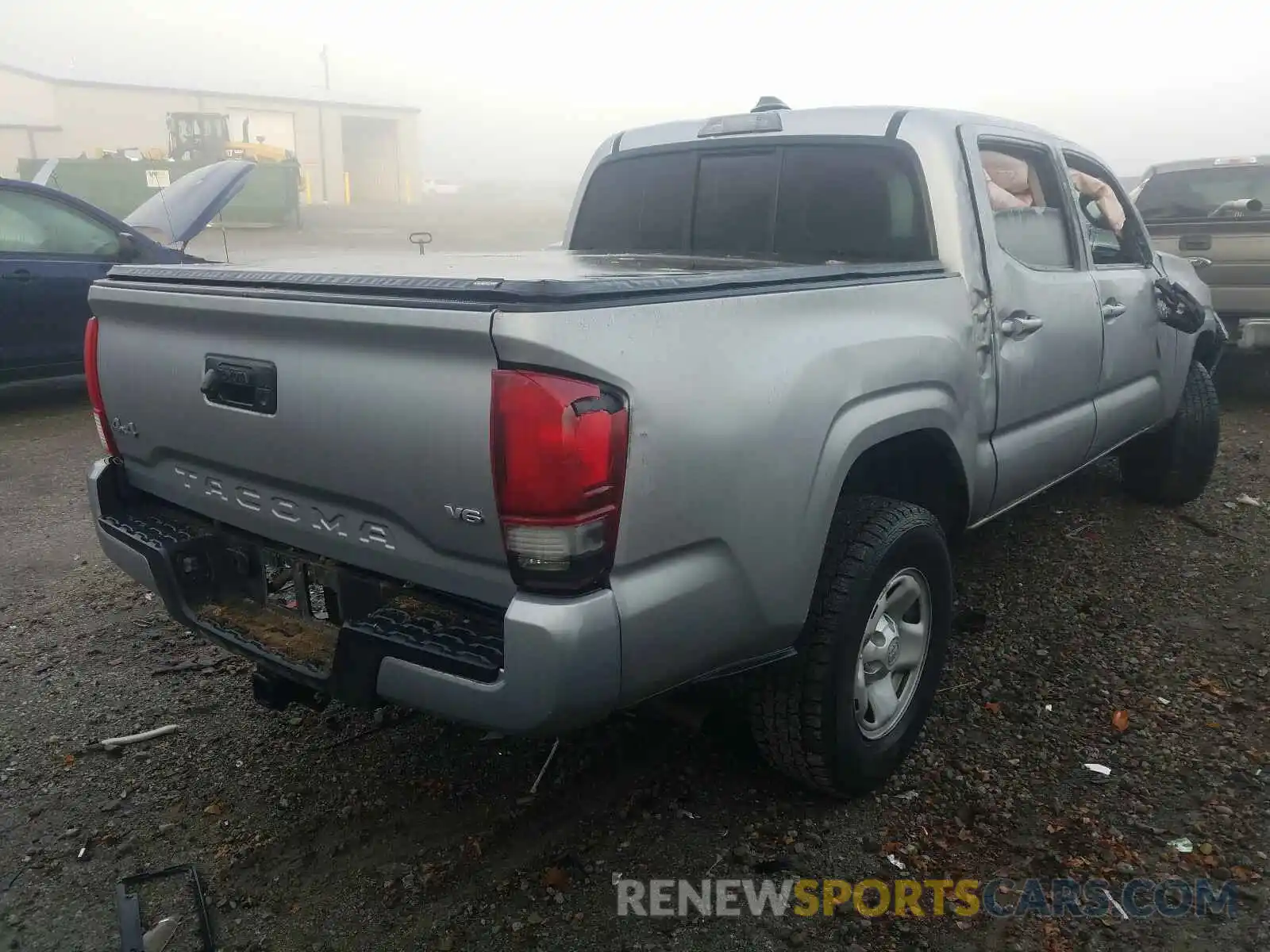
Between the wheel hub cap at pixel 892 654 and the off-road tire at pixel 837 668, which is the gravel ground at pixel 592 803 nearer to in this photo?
the off-road tire at pixel 837 668

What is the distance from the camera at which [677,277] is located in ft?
6.74

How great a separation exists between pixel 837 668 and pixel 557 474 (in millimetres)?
979

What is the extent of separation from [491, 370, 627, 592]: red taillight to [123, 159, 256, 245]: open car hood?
21.8ft

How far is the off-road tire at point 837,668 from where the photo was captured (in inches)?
93.4

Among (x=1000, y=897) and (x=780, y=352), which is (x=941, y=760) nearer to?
(x=1000, y=897)

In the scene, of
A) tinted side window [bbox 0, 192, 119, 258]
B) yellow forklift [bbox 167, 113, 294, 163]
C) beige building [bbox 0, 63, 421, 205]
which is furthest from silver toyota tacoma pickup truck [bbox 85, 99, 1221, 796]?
beige building [bbox 0, 63, 421, 205]

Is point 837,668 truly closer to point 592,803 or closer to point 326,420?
point 592,803

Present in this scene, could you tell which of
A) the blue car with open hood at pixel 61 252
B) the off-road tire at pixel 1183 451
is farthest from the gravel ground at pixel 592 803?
the blue car with open hood at pixel 61 252

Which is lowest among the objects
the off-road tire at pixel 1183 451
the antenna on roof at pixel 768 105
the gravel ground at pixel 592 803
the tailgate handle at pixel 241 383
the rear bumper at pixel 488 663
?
the gravel ground at pixel 592 803

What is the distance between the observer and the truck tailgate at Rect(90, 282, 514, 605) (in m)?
1.89

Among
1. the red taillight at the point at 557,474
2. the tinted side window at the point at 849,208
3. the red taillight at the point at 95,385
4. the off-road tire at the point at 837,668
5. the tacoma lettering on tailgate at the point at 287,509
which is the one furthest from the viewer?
the tinted side window at the point at 849,208

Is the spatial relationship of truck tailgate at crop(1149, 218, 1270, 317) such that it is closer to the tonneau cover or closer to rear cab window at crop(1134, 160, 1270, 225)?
rear cab window at crop(1134, 160, 1270, 225)

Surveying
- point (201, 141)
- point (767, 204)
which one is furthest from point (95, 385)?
point (201, 141)

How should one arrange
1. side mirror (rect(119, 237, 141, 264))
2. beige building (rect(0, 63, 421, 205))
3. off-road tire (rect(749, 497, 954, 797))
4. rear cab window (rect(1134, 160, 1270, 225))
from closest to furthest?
off-road tire (rect(749, 497, 954, 797))
side mirror (rect(119, 237, 141, 264))
rear cab window (rect(1134, 160, 1270, 225))
beige building (rect(0, 63, 421, 205))
